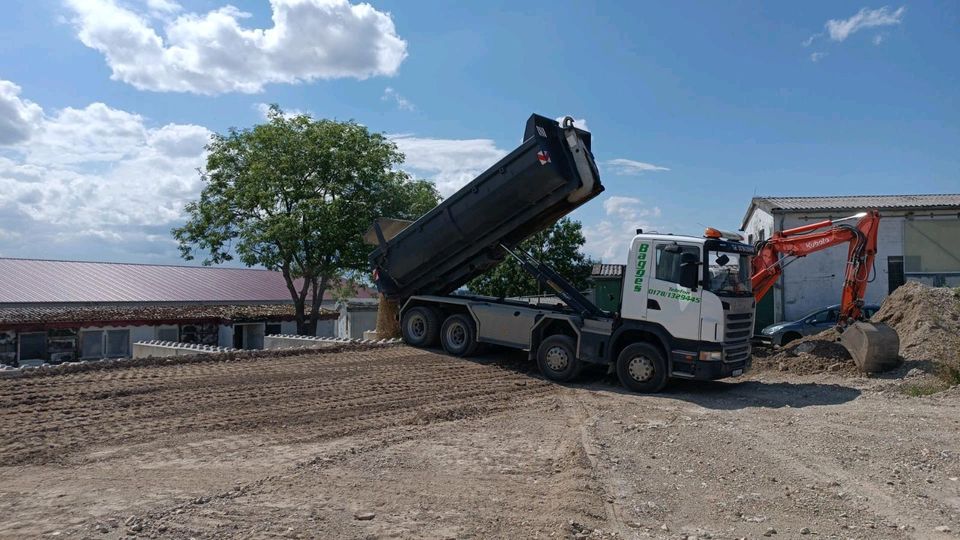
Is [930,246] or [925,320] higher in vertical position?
[930,246]

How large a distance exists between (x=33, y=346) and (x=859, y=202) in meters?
31.4

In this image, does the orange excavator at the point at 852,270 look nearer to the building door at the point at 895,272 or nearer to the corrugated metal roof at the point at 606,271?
the corrugated metal roof at the point at 606,271

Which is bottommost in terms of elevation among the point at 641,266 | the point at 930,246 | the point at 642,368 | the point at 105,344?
the point at 105,344

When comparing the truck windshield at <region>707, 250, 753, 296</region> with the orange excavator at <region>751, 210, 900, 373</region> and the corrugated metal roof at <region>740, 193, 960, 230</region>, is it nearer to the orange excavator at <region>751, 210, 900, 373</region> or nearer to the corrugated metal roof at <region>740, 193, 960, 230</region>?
the orange excavator at <region>751, 210, 900, 373</region>

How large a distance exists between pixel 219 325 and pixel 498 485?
3079cm

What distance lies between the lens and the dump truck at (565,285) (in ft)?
40.0

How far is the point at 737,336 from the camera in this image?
12.6m

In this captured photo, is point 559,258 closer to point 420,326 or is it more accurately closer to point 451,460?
point 420,326

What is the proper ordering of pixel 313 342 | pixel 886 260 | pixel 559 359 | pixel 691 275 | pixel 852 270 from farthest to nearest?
pixel 886 260, pixel 313 342, pixel 852 270, pixel 559 359, pixel 691 275

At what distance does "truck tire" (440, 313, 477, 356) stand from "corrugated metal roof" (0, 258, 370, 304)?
25414mm

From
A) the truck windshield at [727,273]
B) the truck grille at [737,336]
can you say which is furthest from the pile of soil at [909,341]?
the truck windshield at [727,273]

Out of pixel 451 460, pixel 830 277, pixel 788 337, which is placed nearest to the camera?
pixel 451 460

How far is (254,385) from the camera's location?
1147 cm

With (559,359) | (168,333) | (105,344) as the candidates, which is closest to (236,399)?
(559,359)
